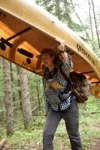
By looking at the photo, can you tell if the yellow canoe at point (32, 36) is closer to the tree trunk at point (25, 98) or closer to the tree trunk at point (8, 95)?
the tree trunk at point (8, 95)

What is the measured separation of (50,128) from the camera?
3.73 meters

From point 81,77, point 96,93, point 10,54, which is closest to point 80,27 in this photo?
point 96,93

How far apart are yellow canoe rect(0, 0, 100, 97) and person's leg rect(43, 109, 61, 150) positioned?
1115mm

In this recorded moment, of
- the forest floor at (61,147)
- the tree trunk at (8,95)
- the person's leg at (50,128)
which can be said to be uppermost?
the tree trunk at (8,95)

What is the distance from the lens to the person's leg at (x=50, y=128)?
3684 mm

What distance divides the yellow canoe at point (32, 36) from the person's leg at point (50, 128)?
112 cm

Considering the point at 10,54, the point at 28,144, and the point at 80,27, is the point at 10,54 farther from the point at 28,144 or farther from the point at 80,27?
the point at 80,27

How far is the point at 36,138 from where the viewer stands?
6426mm

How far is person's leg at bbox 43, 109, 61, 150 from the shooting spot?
3684mm

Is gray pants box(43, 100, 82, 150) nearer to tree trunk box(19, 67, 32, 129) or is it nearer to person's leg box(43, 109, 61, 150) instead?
person's leg box(43, 109, 61, 150)

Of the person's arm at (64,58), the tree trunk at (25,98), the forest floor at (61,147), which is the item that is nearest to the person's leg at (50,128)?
the person's arm at (64,58)

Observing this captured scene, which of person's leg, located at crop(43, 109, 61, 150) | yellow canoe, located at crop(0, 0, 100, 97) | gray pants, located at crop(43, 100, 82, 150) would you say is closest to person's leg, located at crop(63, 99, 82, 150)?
gray pants, located at crop(43, 100, 82, 150)

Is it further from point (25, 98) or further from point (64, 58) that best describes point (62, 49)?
point (25, 98)

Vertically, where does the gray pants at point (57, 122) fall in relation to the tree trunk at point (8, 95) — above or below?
below
